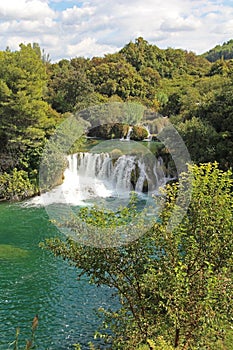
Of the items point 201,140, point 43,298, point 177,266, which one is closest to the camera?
point 177,266

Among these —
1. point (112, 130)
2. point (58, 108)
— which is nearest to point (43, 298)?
point (112, 130)

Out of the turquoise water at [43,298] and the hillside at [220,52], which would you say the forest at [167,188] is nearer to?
the turquoise water at [43,298]

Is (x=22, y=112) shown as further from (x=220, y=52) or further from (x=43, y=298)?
(x=220, y=52)

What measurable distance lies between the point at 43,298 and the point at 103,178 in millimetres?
12178

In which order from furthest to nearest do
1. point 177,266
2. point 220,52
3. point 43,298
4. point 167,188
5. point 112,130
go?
point 220,52
point 112,130
point 43,298
point 167,188
point 177,266

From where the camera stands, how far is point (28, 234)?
14828 mm

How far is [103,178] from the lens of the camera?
21922 millimetres

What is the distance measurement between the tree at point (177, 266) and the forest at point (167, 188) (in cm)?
2

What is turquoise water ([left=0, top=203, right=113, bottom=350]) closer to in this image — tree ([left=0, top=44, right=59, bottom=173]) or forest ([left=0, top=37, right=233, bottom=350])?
forest ([left=0, top=37, right=233, bottom=350])

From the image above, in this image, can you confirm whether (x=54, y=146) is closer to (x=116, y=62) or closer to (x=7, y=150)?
(x=7, y=150)

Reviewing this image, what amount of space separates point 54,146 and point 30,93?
2.88 meters

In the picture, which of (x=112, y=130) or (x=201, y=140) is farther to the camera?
(x=112, y=130)

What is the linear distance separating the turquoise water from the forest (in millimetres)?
865

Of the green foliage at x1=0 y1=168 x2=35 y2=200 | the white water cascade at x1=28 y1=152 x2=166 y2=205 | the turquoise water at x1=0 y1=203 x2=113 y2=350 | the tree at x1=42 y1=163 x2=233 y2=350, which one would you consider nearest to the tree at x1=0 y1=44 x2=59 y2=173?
the green foliage at x1=0 y1=168 x2=35 y2=200
